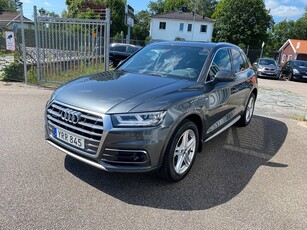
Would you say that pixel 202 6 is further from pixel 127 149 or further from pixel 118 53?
pixel 127 149

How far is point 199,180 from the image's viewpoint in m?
3.54

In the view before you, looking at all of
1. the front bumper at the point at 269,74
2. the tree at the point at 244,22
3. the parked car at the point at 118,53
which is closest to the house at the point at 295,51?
the tree at the point at 244,22

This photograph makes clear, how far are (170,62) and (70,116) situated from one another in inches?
74.5

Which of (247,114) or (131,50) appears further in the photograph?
(131,50)

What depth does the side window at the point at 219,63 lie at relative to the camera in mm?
3983

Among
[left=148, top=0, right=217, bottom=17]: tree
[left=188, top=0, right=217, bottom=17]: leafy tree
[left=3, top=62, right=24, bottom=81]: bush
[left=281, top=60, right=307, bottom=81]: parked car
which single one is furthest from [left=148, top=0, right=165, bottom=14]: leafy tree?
[left=3, top=62, right=24, bottom=81]: bush

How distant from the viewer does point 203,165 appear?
13.1 ft

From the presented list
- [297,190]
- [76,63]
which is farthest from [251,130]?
[76,63]

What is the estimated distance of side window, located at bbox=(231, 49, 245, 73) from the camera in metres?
5.04

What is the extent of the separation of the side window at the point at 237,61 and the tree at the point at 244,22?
1815 inches

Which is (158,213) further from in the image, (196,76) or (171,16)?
(171,16)

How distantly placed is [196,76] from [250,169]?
159cm

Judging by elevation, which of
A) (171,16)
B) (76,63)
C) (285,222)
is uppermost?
(171,16)

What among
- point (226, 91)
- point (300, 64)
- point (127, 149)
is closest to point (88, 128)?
point (127, 149)
